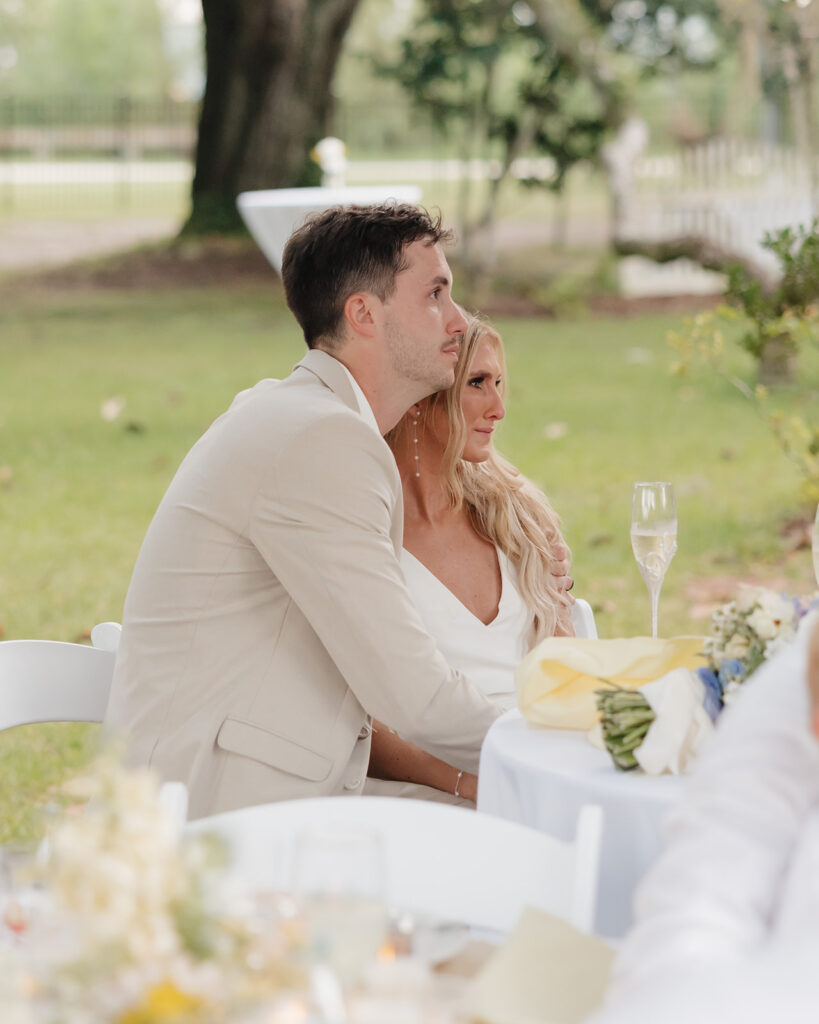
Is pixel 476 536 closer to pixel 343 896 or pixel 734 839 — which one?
pixel 734 839

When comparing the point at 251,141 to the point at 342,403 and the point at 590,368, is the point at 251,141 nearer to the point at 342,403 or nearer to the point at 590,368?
the point at 590,368

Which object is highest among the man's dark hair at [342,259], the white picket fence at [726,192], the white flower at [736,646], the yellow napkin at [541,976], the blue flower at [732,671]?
the man's dark hair at [342,259]

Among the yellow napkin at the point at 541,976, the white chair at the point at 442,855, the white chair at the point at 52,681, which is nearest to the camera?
the yellow napkin at the point at 541,976

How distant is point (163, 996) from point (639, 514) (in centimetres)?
207

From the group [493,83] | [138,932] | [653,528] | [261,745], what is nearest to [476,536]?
[653,528]

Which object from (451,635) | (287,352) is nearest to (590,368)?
(287,352)

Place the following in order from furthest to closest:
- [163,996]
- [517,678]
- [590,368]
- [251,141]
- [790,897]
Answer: [251,141]
[590,368]
[517,678]
[790,897]
[163,996]

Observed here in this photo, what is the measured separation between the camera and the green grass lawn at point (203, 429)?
22.4 ft

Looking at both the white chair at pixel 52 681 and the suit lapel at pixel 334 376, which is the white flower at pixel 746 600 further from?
the white chair at pixel 52 681

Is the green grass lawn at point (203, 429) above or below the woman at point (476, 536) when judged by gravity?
below

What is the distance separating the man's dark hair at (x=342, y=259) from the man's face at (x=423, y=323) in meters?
0.03

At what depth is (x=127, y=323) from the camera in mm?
14211

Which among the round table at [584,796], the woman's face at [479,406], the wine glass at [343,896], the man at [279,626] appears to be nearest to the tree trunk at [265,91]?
the woman's face at [479,406]

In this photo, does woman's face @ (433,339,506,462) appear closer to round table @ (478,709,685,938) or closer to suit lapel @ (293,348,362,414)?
suit lapel @ (293,348,362,414)
